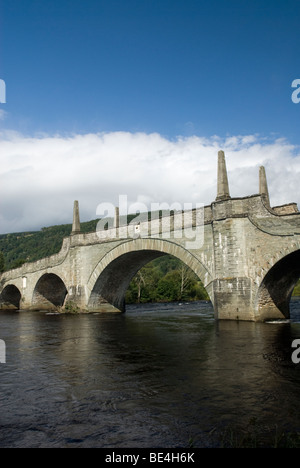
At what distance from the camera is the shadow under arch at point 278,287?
17.9 metres

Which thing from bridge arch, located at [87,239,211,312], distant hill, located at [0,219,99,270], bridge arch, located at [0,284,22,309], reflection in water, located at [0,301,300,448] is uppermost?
distant hill, located at [0,219,99,270]

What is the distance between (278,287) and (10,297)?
3787 centimetres

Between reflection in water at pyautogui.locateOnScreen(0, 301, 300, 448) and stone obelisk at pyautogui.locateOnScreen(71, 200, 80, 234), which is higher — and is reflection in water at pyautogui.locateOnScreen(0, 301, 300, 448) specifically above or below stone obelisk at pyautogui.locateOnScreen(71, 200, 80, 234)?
below

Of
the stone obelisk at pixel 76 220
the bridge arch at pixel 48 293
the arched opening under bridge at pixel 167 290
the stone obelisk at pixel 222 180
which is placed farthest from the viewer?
the arched opening under bridge at pixel 167 290

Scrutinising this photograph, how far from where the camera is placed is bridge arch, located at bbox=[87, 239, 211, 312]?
2243 cm

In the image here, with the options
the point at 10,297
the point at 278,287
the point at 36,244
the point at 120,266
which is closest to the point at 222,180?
the point at 278,287

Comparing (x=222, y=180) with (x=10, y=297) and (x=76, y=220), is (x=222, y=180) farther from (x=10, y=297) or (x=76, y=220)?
(x=10, y=297)

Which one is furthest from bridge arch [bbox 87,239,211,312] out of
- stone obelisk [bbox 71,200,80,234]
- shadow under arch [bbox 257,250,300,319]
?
stone obelisk [bbox 71,200,80,234]

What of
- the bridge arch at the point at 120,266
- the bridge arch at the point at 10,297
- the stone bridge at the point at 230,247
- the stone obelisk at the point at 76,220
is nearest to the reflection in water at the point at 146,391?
the stone bridge at the point at 230,247

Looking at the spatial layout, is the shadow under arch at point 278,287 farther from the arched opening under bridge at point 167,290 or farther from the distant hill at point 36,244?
the distant hill at point 36,244

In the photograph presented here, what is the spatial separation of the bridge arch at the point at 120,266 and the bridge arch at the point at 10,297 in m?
19.8

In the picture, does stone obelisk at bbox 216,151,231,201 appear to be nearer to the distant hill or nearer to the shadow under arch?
the shadow under arch

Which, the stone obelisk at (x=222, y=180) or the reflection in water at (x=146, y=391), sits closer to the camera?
the reflection in water at (x=146, y=391)

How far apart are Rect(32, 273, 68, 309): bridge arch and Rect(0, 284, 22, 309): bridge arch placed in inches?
304
